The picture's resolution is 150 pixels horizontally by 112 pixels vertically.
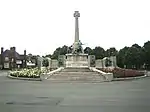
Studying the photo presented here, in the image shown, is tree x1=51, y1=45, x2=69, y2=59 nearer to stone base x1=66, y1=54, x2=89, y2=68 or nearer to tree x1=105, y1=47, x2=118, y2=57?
tree x1=105, y1=47, x2=118, y2=57

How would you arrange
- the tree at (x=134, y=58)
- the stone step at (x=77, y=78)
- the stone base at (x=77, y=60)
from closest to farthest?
1. the stone step at (x=77, y=78)
2. the stone base at (x=77, y=60)
3. the tree at (x=134, y=58)

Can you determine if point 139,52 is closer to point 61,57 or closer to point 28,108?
point 61,57

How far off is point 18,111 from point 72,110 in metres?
1.79

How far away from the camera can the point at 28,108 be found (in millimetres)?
11211

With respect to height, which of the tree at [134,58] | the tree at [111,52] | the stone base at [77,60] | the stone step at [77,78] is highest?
the tree at [111,52]

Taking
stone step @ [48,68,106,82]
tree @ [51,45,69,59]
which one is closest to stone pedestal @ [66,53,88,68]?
stone step @ [48,68,106,82]

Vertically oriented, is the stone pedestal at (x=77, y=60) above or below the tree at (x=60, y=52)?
below

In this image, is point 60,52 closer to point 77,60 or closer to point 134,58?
point 134,58

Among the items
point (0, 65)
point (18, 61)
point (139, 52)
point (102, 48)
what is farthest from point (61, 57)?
point (102, 48)

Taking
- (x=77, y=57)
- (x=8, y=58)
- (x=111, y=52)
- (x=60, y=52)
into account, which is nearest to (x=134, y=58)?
(x=77, y=57)

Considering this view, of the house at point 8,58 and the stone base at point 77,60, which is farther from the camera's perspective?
the house at point 8,58

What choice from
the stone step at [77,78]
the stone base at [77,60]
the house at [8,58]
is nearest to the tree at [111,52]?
the house at [8,58]

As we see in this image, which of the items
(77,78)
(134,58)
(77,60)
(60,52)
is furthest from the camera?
(60,52)

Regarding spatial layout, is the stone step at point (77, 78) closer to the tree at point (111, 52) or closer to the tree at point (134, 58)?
the tree at point (134, 58)
